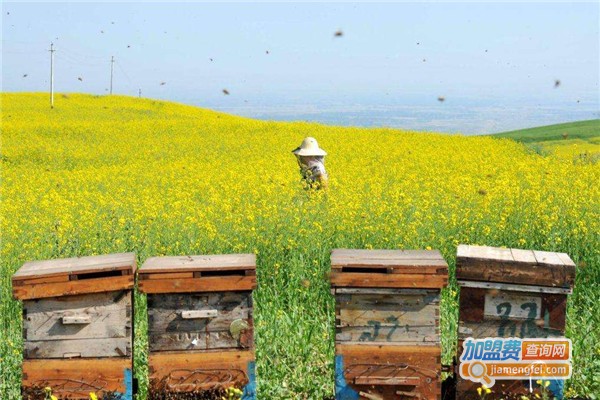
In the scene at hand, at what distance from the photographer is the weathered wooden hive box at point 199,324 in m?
4.17

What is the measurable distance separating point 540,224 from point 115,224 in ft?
15.1

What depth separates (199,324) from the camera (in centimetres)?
425

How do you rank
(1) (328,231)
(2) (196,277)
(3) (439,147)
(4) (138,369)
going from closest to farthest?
(2) (196,277), (4) (138,369), (1) (328,231), (3) (439,147)

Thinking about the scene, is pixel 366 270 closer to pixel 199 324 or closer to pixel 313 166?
pixel 199 324

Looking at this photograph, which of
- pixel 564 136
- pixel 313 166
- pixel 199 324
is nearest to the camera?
pixel 199 324

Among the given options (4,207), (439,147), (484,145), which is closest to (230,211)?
(4,207)

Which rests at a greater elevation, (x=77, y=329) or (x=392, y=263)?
(x=392, y=263)

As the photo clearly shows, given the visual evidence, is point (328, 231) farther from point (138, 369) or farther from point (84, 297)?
point (84, 297)

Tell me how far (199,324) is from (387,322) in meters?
0.97

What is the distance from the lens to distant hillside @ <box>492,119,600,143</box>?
109 feet

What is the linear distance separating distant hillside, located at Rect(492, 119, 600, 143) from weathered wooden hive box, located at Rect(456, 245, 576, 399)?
27845mm

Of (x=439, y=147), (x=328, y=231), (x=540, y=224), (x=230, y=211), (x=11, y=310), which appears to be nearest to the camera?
(x=11, y=310)

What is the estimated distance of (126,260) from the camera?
4.38m
